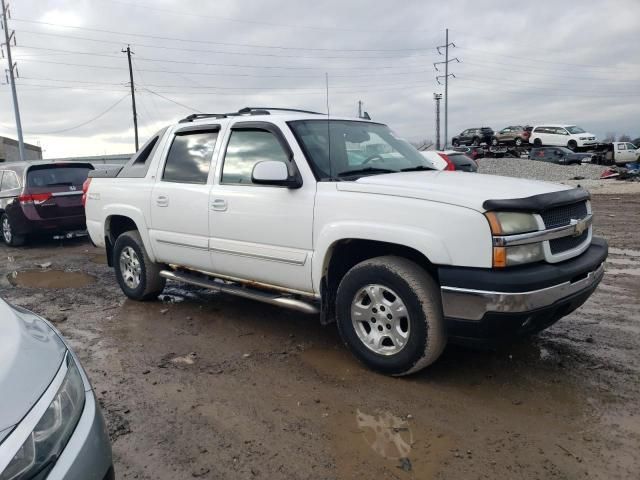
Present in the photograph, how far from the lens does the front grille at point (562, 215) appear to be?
10.9 feet

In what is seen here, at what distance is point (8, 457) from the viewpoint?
1.55 metres

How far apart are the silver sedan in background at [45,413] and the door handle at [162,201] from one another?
292cm

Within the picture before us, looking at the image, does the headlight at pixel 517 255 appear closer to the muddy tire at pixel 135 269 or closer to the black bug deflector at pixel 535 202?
the black bug deflector at pixel 535 202

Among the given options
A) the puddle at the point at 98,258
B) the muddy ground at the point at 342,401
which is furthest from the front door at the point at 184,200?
the puddle at the point at 98,258

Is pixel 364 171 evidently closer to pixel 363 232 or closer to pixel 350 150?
pixel 350 150

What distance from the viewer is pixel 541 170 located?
1087 inches

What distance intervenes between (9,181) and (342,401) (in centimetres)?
957

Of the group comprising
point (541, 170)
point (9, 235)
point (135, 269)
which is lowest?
point (9, 235)

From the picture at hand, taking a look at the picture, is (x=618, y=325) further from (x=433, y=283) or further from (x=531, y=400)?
(x=433, y=283)

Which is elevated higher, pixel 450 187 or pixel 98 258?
pixel 450 187

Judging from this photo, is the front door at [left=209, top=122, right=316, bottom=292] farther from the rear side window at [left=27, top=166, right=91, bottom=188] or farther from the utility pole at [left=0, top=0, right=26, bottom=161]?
Result: the utility pole at [left=0, top=0, right=26, bottom=161]

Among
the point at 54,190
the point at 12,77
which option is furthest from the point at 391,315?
the point at 12,77

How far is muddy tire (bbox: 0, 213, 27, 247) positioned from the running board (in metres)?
6.39

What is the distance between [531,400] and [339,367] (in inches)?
52.9
